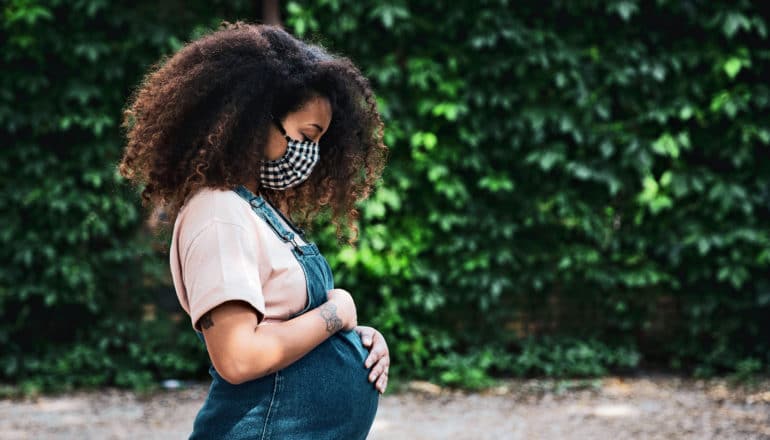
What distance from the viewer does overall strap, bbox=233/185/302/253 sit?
161 centimetres

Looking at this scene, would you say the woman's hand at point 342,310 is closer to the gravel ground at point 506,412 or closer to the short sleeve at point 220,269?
the short sleeve at point 220,269

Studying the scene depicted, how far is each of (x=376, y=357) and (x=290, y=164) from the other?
0.46 metres

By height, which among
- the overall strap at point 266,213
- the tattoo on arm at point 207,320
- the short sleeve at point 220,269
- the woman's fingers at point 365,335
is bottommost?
the woman's fingers at point 365,335

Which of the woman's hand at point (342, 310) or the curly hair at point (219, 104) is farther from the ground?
the curly hair at point (219, 104)

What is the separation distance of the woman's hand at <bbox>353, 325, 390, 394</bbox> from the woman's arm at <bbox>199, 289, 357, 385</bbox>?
27 centimetres

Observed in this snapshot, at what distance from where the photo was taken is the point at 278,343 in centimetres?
148

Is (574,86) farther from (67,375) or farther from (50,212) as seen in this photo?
(67,375)

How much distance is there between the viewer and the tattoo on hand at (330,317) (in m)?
1.61

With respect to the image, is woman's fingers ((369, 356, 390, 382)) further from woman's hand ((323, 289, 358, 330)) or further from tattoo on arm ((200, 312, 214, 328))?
tattoo on arm ((200, 312, 214, 328))

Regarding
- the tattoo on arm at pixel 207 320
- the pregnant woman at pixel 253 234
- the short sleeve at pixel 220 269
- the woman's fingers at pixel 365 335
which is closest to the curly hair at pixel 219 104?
the pregnant woman at pixel 253 234

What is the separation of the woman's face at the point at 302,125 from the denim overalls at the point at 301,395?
127 mm

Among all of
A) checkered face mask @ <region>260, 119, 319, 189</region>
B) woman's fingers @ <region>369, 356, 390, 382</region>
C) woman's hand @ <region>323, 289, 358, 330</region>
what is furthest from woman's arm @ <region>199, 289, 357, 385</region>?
checkered face mask @ <region>260, 119, 319, 189</region>

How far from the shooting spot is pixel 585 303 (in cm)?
582

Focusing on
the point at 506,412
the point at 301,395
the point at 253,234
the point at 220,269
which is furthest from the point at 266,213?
the point at 506,412
